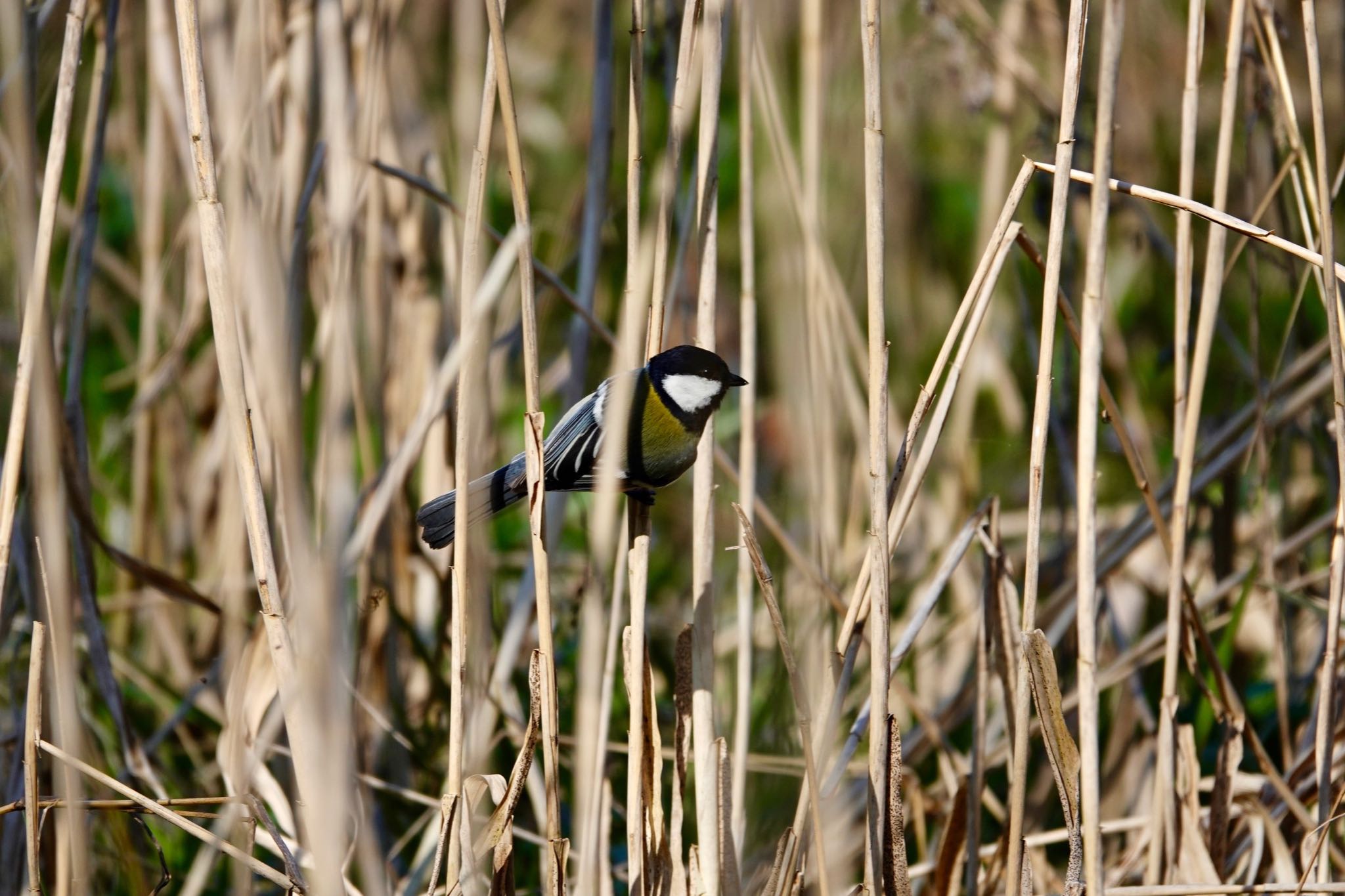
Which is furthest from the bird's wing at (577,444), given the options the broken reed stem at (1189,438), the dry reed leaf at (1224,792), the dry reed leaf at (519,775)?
the dry reed leaf at (1224,792)

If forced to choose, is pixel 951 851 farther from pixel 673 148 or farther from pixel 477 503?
pixel 673 148

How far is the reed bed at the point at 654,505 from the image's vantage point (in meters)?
1.03

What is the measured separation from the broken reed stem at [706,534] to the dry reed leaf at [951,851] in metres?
0.35

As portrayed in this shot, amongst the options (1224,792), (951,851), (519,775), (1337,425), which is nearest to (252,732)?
(519,775)

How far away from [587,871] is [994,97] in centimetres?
174

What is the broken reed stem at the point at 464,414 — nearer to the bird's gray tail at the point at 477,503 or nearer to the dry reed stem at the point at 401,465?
the bird's gray tail at the point at 477,503

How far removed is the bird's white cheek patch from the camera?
120 centimetres

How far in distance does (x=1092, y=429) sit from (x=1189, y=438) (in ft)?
0.74

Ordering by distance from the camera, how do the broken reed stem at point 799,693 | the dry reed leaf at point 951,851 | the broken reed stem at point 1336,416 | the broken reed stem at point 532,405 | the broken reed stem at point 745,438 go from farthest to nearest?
the dry reed leaf at point 951,851
the broken reed stem at point 745,438
the broken reed stem at point 1336,416
the broken reed stem at point 799,693
the broken reed stem at point 532,405

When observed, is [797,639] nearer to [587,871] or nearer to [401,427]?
[587,871]

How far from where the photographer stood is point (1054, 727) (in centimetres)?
108

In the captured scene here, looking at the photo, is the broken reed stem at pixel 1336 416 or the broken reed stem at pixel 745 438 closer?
the broken reed stem at pixel 1336 416

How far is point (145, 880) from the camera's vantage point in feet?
5.02

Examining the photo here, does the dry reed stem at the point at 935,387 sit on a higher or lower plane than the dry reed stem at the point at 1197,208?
lower
